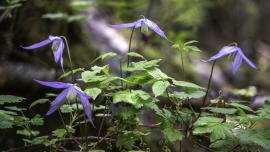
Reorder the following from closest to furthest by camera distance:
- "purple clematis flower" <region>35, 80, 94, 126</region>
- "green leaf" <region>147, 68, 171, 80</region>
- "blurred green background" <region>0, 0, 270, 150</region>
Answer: "purple clematis flower" <region>35, 80, 94, 126</region> → "green leaf" <region>147, 68, 171, 80</region> → "blurred green background" <region>0, 0, 270, 150</region>

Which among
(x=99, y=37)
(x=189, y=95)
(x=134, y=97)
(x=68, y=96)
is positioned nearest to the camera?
(x=68, y=96)

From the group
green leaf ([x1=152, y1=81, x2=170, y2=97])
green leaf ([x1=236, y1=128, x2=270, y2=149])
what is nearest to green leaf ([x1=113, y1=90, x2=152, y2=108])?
green leaf ([x1=152, y1=81, x2=170, y2=97])

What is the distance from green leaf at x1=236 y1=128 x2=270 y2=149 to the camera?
4.00ft


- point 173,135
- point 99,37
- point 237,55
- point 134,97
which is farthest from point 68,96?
point 99,37

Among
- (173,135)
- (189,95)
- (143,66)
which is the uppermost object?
(143,66)

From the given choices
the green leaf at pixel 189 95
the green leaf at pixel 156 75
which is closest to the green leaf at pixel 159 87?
the green leaf at pixel 156 75

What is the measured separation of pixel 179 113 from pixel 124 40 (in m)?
3.07

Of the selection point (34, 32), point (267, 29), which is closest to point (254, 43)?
point (267, 29)

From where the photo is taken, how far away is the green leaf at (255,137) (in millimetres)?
1220

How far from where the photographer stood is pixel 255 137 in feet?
4.09

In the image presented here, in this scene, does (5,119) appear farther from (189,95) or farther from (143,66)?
(189,95)

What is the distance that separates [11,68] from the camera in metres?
2.72

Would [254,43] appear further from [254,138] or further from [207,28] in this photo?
[254,138]

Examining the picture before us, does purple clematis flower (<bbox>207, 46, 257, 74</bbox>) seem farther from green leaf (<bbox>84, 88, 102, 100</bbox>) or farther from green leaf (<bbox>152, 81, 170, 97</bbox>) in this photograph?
green leaf (<bbox>84, 88, 102, 100</bbox>)
